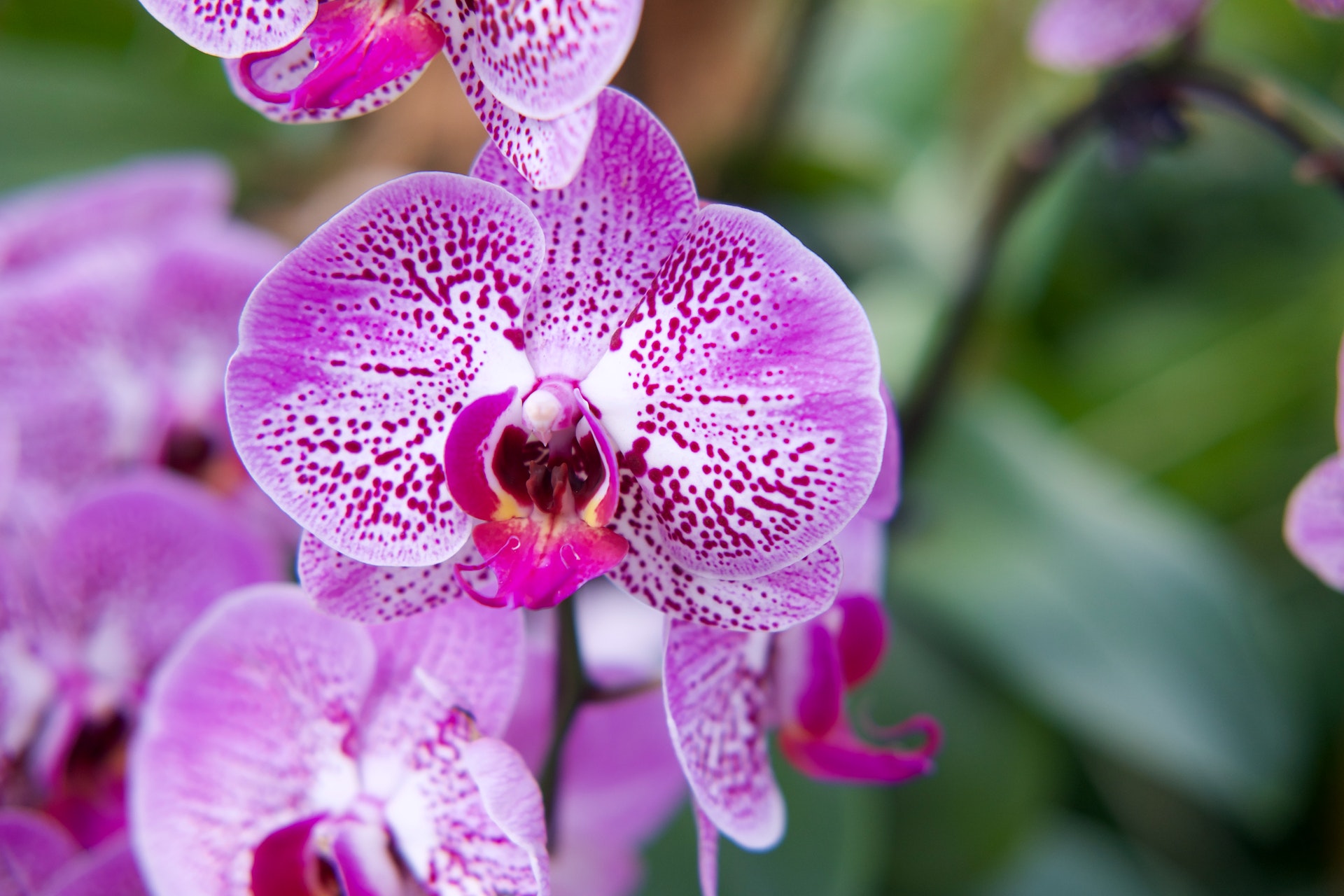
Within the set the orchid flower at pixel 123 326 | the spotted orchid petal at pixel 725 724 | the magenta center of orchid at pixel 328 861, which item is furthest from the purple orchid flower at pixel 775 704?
the orchid flower at pixel 123 326

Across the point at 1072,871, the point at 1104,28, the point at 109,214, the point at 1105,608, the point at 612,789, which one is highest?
the point at 1104,28

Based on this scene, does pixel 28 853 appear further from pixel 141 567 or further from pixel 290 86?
pixel 290 86

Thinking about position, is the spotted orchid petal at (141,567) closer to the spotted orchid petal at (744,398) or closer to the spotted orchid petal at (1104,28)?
the spotted orchid petal at (744,398)

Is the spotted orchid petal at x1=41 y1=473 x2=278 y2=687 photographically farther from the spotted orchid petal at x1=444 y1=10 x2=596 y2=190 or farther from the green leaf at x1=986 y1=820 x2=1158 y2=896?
the green leaf at x1=986 y1=820 x2=1158 y2=896

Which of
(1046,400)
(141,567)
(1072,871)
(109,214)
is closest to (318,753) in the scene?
(141,567)

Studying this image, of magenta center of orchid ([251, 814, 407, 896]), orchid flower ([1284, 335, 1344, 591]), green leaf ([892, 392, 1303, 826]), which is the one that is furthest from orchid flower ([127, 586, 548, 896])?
green leaf ([892, 392, 1303, 826])

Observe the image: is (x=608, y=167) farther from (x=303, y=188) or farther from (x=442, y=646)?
(x=303, y=188)
